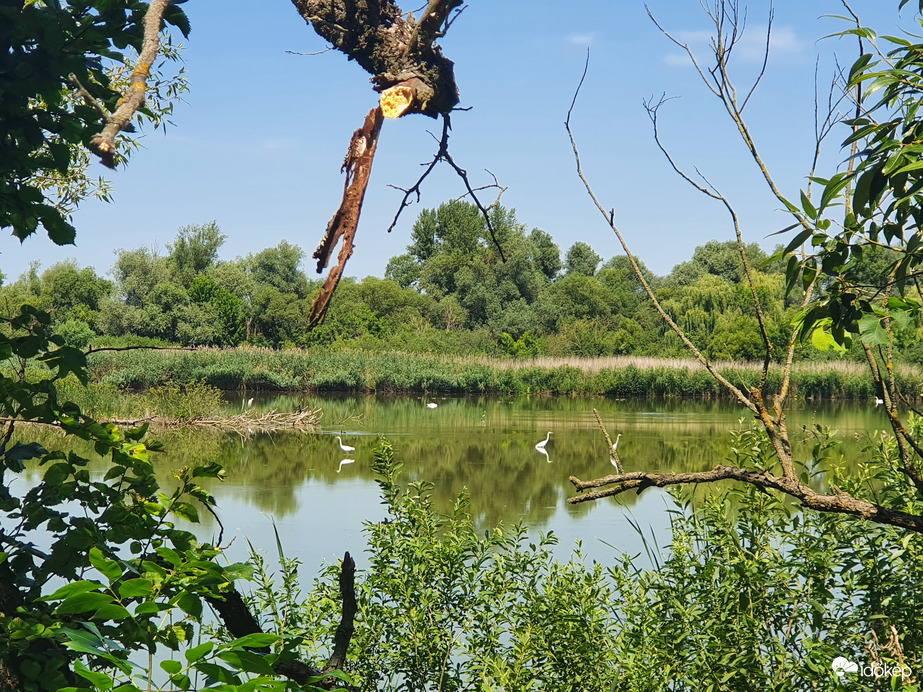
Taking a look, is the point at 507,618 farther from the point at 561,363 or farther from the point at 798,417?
the point at 561,363

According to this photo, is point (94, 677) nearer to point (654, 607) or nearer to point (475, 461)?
point (654, 607)

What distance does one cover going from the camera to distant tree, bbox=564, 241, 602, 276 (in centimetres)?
3584

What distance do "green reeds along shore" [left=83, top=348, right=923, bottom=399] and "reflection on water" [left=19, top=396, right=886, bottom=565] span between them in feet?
5.15

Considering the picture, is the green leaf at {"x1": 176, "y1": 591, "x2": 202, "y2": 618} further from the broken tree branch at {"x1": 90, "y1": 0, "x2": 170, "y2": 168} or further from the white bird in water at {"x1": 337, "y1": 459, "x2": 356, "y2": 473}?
the white bird in water at {"x1": 337, "y1": 459, "x2": 356, "y2": 473}

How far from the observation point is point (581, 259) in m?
36.0

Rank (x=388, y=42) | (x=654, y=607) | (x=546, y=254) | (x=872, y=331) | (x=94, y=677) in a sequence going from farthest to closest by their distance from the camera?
(x=546, y=254) → (x=654, y=607) → (x=388, y=42) → (x=872, y=331) → (x=94, y=677)

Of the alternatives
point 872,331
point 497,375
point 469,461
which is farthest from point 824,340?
point 497,375

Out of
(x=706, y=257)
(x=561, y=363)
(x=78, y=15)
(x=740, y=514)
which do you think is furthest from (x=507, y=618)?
(x=706, y=257)

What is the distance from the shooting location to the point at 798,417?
1455cm

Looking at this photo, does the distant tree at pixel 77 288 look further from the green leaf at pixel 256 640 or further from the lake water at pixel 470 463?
the green leaf at pixel 256 640

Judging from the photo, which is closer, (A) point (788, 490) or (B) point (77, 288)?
(A) point (788, 490)

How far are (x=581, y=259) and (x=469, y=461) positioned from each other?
2704 cm

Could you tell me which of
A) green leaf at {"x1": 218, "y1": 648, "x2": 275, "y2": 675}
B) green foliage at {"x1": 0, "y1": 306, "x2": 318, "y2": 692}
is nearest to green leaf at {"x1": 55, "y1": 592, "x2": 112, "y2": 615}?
green foliage at {"x1": 0, "y1": 306, "x2": 318, "y2": 692}

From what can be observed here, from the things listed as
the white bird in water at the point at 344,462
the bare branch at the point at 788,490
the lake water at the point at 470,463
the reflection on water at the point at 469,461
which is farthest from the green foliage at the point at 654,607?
the white bird in water at the point at 344,462
